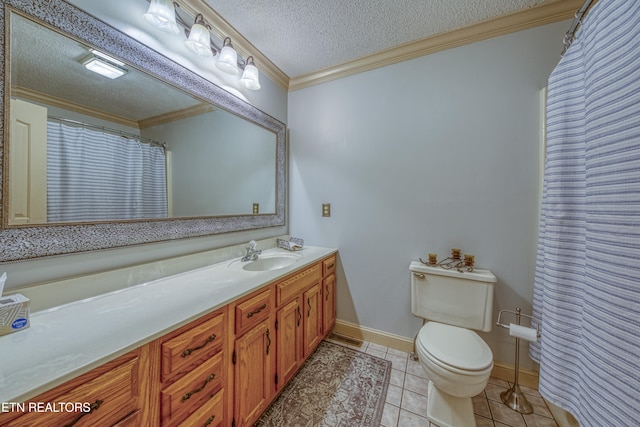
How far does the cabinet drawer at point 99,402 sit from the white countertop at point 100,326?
0.06 metres

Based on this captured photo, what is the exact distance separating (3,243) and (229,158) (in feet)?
3.76

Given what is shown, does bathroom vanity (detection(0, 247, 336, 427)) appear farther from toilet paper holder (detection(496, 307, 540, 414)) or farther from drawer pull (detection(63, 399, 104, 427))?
toilet paper holder (detection(496, 307, 540, 414))

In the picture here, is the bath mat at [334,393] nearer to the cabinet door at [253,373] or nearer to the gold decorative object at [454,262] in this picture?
the cabinet door at [253,373]

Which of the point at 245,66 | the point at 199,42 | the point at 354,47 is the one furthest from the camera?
the point at 354,47

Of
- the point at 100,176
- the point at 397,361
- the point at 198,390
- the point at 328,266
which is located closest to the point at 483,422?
the point at 397,361

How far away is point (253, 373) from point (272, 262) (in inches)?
30.1

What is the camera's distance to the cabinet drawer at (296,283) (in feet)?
4.39

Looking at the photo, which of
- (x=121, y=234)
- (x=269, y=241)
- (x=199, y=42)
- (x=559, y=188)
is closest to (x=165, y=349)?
(x=121, y=234)

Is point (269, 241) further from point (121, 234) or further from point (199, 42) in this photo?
point (199, 42)

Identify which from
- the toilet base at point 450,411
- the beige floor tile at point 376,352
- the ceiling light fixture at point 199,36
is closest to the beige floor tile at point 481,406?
the toilet base at point 450,411

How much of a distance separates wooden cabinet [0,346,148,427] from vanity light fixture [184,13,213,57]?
60.6 inches

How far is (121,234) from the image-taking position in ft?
3.61

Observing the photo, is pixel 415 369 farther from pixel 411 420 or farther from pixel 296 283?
pixel 296 283

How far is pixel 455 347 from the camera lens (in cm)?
127
